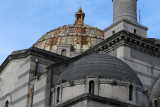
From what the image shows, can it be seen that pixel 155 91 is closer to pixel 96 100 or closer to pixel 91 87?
pixel 91 87

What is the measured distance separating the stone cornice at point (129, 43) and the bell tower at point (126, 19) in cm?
161

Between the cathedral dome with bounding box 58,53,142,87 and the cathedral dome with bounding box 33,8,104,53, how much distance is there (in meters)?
19.2

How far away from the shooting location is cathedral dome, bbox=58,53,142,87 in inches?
1011

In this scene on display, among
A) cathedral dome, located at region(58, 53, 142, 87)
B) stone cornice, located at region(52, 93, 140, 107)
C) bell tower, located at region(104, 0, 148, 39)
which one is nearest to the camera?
stone cornice, located at region(52, 93, 140, 107)

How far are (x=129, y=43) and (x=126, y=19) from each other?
2743mm

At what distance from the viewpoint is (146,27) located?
3522 centimetres

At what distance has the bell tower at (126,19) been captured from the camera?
3398 centimetres

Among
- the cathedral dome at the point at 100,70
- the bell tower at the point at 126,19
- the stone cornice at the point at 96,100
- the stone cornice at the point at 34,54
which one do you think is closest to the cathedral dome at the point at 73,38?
the bell tower at the point at 126,19

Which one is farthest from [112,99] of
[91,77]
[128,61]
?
[128,61]

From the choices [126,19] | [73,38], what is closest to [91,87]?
[126,19]

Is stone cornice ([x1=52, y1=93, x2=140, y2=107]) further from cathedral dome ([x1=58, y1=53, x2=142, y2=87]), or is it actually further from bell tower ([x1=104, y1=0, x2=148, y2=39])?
bell tower ([x1=104, y1=0, x2=148, y2=39])

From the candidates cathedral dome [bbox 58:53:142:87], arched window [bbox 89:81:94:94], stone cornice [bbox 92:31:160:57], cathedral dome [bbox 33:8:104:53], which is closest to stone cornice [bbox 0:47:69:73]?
stone cornice [bbox 92:31:160:57]

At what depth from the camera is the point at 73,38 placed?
48.0 meters

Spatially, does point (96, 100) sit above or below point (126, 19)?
below
